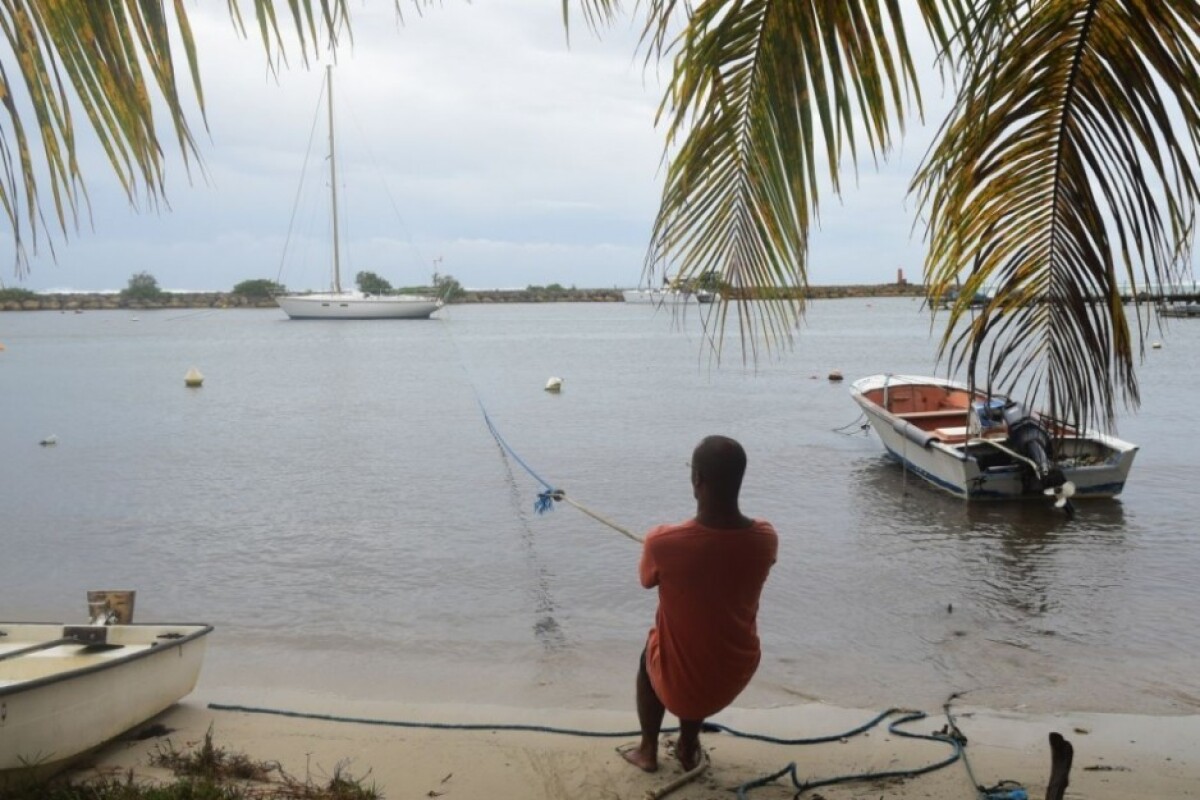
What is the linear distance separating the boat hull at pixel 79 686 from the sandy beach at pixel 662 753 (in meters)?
0.23

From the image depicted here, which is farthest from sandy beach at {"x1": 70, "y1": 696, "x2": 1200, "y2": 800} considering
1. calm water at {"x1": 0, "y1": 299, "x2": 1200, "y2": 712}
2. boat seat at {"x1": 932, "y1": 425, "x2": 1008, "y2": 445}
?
boat seat at {"x1": 932, "y1": 425, "x2": 1008, "y2": 445}

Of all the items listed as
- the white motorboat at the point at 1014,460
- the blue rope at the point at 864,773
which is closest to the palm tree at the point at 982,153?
the blue rope at the point at 864,773

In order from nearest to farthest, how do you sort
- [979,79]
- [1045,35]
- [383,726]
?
[979,79], [1045,35], [383,726]

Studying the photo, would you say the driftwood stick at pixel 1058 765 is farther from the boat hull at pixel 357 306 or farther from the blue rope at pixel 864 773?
the boat hull at pixel 357 306

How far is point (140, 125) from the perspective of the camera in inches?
75.9

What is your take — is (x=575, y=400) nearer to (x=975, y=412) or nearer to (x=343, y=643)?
(x=975, y=412)

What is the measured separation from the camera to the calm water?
8.38 metres

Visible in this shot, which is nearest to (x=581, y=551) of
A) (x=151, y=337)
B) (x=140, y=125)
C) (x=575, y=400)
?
(x=140, y=125)

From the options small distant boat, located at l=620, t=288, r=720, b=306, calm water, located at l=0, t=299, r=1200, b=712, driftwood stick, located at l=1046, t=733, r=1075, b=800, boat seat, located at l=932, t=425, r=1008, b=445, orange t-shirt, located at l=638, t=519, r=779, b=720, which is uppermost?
small distant boat, located at l=620, t=288, r=720, b=306

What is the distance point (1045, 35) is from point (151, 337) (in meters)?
85.0

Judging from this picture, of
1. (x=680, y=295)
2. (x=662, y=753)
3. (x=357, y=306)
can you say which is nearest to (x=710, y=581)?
(x=680, y=295)

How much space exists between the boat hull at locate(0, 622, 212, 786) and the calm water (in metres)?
1.32

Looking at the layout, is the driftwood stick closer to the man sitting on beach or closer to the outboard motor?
the man sitting on beach

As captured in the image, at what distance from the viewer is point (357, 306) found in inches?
3189
